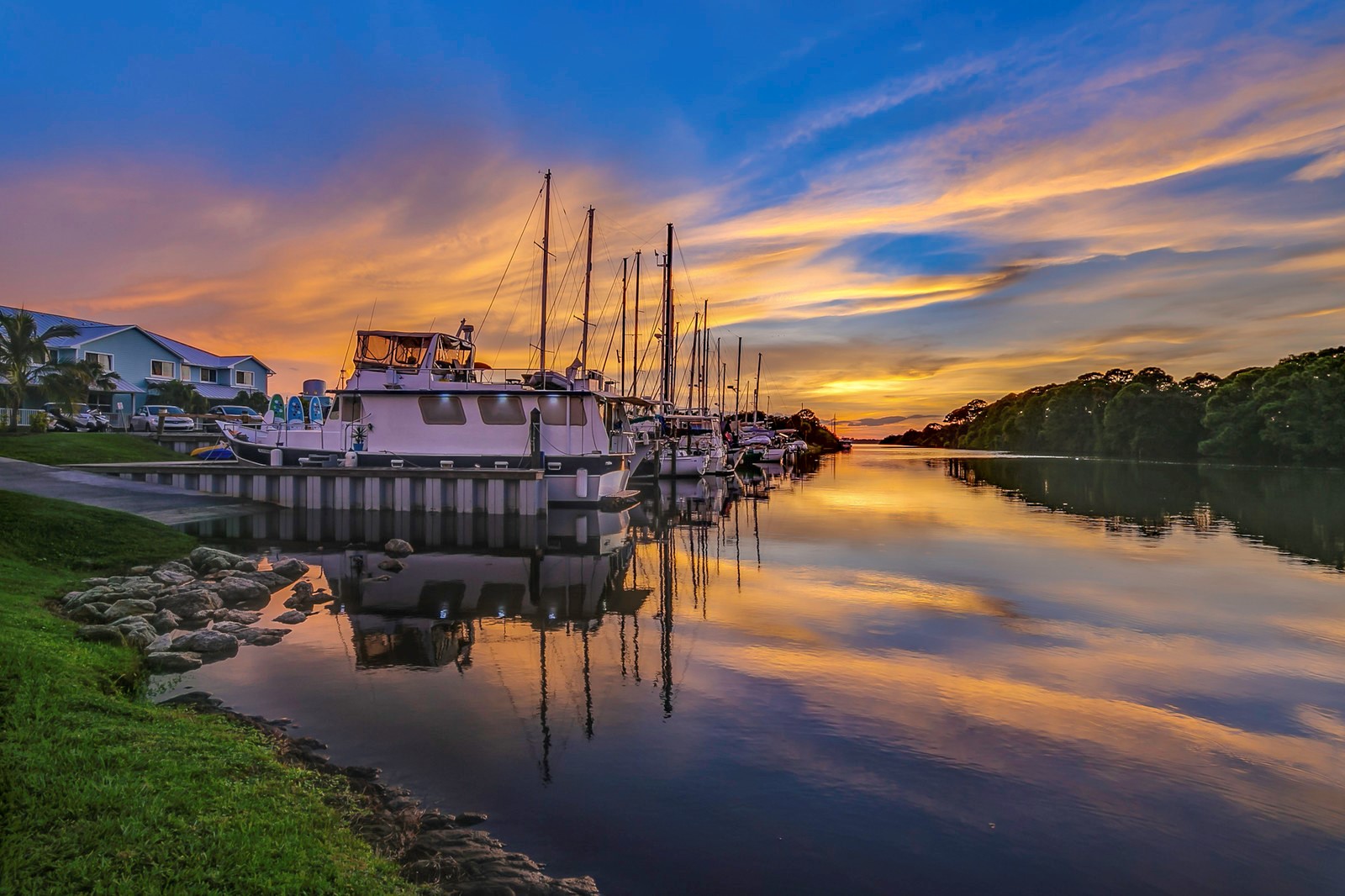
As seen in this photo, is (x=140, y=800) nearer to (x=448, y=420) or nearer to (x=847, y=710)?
(x=847, y=710)

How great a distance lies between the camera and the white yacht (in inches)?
1212

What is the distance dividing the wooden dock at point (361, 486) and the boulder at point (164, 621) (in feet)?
48.0

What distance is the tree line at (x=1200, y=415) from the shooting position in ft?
247

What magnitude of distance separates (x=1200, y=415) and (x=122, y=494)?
12184cm

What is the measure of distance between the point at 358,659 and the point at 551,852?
6.65 m

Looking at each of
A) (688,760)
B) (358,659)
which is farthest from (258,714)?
(688,760)

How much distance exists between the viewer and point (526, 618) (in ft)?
48.8

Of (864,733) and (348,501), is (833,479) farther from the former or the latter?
(864,733)

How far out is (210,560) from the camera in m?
16.4

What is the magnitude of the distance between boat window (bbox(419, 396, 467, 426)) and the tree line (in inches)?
3431

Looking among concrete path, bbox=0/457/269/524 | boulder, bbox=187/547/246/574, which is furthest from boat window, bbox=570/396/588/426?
boulder, bbox=187/547/246/574

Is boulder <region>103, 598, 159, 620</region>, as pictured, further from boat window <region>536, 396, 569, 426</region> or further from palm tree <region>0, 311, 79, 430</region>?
palm tree <region>0, 311, 79, 430</region>

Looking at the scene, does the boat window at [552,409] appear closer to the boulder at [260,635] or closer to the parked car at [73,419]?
the boulder at [260,635]

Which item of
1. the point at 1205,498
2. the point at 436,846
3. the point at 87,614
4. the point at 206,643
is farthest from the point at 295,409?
the point at 1205,498
